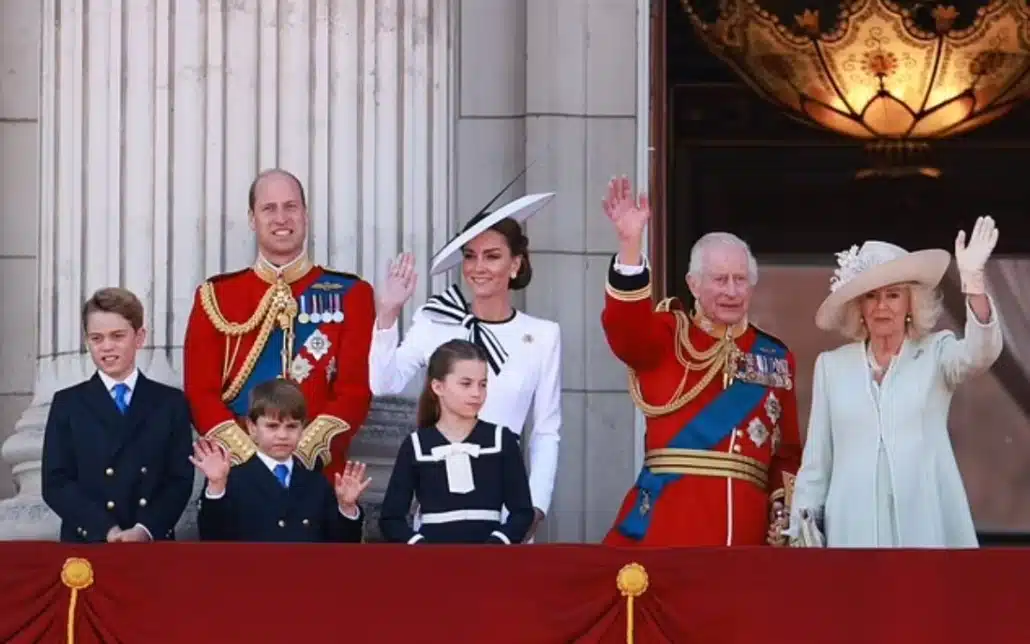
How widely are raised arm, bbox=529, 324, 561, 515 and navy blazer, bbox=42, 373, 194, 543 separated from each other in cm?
104

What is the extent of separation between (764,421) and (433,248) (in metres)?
1.58

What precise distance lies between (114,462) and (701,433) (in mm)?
1727

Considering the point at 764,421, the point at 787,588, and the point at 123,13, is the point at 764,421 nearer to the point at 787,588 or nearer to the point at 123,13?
the point at 787,588

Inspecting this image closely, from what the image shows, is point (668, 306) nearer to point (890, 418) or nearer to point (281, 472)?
point (890, 418)

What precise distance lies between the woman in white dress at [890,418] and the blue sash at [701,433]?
310 mm

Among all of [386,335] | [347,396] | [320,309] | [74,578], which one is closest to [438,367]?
[386,335]

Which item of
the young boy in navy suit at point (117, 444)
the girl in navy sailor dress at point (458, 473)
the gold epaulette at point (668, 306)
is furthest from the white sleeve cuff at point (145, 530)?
the gold epaulette at point (668, 306)

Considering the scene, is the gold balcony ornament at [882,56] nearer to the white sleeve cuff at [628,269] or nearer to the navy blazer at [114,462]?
the white sleeve cuff at [628,269]

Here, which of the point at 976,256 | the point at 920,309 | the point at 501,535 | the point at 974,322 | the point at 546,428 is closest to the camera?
the point at 976,256

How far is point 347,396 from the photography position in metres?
10.0

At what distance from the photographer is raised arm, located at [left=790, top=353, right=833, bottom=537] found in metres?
9.60

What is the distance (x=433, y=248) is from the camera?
1102cm

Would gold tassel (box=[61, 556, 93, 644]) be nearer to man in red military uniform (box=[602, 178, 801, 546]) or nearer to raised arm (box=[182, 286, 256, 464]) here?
raised arm (box=[182, 286, 256, 464])

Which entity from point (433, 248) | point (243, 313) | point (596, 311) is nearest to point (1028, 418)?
point (596, 311)
